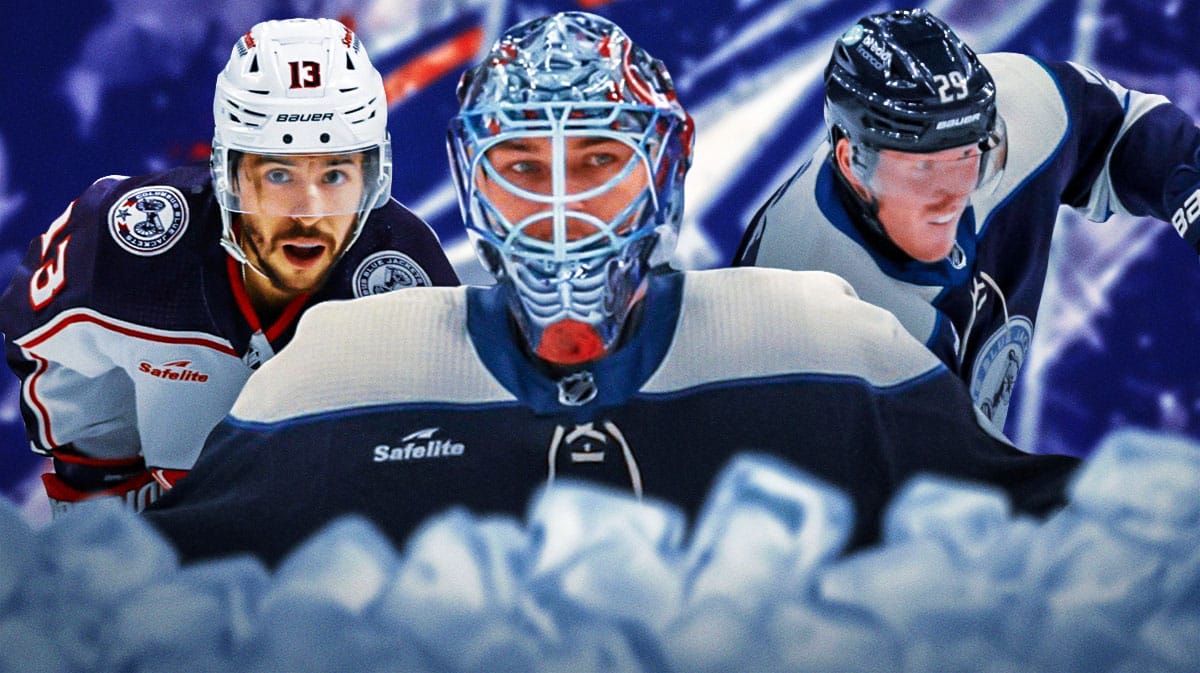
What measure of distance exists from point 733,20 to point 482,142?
1495 mm

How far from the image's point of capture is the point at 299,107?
2.39m

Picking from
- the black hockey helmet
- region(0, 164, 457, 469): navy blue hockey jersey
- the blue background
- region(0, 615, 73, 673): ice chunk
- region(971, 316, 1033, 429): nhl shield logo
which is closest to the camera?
region(0, 615, 73, 673): ice chunk

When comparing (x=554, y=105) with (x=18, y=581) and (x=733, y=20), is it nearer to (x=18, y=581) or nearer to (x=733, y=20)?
(x=18, y=581)

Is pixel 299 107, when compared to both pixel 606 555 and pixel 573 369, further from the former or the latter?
pixel 606 555

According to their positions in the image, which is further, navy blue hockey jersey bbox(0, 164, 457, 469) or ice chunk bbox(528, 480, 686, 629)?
navy blue hockey jersey bbox(0, 164, 457, 469)

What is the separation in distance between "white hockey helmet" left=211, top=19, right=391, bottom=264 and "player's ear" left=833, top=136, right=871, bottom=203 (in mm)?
596

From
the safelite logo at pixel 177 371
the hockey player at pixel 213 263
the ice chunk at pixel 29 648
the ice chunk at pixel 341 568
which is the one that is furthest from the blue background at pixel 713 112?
the ice chunk at pixel 29 648

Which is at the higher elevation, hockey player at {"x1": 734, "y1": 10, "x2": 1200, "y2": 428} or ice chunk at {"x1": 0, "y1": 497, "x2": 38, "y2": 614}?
ice chunk at {"x1": 0, "y1": 497, "x2": 38, "y2": 614}

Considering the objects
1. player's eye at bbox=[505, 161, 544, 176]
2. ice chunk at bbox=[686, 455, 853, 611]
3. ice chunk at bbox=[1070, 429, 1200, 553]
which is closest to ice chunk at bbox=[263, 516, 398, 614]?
ice chunk at bbox=[686, 455, 853, 611]

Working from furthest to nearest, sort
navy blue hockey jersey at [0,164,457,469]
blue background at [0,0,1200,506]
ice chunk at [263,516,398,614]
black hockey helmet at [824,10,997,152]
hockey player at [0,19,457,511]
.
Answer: blue background at [0,0,1200,506] < navy blue hockey jersey at [0,164,457,469] < hockey player at [0,19,457,511] < black hockey helmet at [824,10,997,152] < ice chunk at [263,516,398,614]

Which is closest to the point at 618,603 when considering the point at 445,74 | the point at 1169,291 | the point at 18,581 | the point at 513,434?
the point at 513,434

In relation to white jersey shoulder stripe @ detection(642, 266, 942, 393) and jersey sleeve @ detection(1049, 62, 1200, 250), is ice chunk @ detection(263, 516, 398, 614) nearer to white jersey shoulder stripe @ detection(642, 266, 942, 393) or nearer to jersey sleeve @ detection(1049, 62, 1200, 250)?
white jersey shoulder stripe @ detection(642, 266, 942, 393)

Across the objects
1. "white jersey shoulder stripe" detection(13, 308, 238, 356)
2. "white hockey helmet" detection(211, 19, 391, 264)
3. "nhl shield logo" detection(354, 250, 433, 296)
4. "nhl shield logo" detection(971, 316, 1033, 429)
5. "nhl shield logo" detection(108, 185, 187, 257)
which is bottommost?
"nhl shield logo" detection(971, 316, 1033, 429)

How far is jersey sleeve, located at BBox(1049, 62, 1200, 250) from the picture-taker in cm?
263
